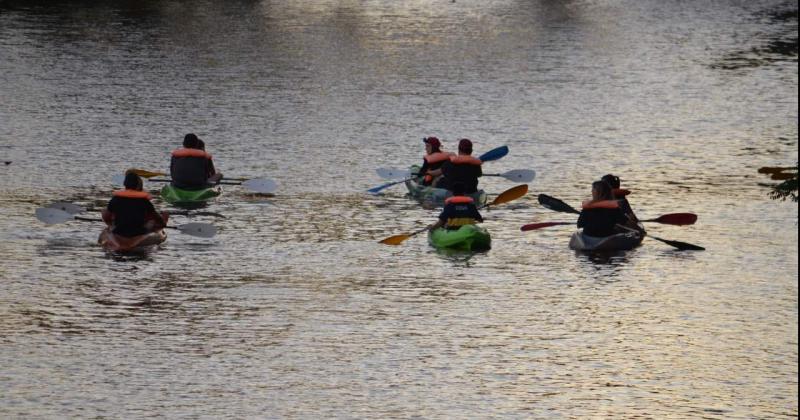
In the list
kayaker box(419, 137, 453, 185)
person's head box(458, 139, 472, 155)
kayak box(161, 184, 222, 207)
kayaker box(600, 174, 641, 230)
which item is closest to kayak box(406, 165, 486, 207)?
kayaker box(419, 137, 453, 185)

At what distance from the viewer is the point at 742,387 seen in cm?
2080

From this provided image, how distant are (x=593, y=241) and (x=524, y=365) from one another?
25.0ft

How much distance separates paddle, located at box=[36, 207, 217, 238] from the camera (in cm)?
2950

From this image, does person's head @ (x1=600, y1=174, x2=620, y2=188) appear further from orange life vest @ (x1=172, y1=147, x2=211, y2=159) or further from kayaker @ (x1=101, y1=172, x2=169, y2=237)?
orange life vest @ (x1=172, y1=147, x2=211, y2=159)

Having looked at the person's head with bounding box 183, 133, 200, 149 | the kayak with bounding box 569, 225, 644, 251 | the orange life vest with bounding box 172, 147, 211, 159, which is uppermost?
the person's head with bounding box 183, 133, 200, 149

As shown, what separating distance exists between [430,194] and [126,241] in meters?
7.81

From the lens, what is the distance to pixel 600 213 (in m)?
28.8

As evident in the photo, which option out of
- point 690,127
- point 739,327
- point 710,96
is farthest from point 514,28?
point 739,327

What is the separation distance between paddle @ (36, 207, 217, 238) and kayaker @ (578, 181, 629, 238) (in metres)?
6.54

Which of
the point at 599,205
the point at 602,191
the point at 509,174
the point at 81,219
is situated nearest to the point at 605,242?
the point at 599,205

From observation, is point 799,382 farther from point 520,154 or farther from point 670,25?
point 670,25

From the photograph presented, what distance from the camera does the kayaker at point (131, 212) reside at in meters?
28.5

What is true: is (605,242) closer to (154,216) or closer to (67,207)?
(154,216)

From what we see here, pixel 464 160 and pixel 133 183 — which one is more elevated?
pixel 133 183
